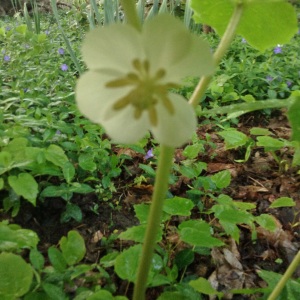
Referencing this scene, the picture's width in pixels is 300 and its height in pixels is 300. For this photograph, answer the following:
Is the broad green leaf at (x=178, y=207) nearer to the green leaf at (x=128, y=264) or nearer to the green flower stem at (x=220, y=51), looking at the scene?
the green leaf at (x=128, y=264)

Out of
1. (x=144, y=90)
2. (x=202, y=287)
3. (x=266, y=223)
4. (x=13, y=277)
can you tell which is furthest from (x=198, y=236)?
(x=144, y=90)

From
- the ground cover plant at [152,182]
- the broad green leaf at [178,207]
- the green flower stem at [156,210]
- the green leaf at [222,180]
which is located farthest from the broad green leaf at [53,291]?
the green leaf at [222,180]

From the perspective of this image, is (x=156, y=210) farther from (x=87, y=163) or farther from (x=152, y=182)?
(x=152, y=182)

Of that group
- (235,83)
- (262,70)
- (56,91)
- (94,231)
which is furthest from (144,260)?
(262,70)

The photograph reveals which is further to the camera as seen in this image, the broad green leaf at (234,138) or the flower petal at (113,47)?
the broad green leaf at (234,138)

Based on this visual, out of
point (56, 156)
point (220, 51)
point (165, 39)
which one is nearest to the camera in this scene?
point (165, 39)

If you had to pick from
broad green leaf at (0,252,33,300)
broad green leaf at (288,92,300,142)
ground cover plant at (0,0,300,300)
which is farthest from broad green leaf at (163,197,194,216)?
broad green leaf at (288,92,300,142)
